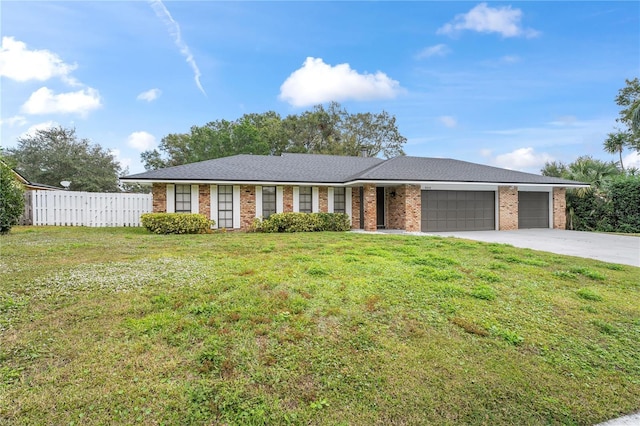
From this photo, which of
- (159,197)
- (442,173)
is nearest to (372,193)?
(442,173)

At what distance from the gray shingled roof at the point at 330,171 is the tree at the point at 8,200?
3291mm

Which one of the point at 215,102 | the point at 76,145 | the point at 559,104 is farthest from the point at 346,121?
the point at 76,145

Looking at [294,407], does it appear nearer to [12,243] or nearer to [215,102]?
[12,243]

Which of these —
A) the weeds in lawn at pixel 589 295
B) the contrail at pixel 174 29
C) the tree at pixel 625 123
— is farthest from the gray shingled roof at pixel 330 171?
the tree at pixel 625 123

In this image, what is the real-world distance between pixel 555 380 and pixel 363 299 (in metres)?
2.12

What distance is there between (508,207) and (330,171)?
9.26 metres

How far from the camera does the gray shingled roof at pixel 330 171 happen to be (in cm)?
1389

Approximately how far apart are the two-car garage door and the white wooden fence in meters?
14.4

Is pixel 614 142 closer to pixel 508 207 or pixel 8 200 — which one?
pixel 508 207

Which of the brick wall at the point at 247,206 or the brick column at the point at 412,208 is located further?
the brick column at the point at 412,208

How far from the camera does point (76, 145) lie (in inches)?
1174

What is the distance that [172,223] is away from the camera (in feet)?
40.3

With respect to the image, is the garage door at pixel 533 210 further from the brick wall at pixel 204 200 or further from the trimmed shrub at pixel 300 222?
the brick wall at pixel 204 200

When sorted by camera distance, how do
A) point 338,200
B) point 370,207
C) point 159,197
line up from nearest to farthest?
point 159,197, point 370,207, point 338,200
